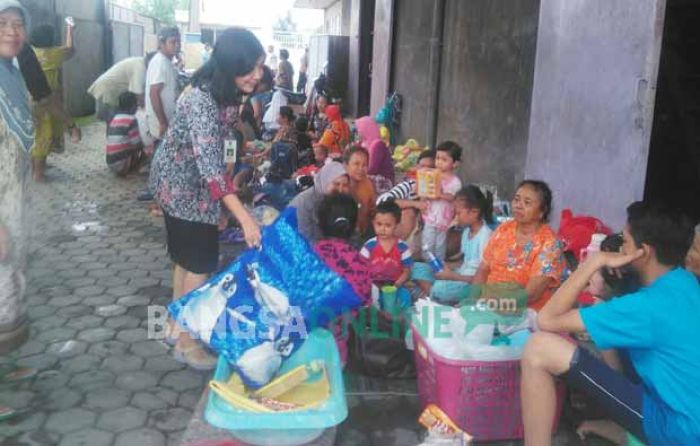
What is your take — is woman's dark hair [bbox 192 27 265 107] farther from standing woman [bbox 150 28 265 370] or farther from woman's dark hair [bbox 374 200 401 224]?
woman's dark hair [bbox 374 200 401 224]

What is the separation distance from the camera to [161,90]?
6500 mm

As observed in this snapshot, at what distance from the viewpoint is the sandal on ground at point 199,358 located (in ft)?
11.4

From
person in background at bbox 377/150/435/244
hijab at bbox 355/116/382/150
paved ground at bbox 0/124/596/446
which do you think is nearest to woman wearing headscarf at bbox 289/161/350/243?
person in background at bbox 377/150/435/244

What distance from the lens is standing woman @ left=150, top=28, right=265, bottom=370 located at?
3018 millimetres

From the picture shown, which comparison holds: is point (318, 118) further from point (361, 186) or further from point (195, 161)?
point (195, 161)

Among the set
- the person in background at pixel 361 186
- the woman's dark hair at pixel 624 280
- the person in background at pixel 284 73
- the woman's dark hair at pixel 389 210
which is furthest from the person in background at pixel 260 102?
the woman's dark hair at pixel 624 280

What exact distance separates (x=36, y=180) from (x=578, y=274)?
6.98 m

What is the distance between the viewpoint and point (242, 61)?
9.98ft

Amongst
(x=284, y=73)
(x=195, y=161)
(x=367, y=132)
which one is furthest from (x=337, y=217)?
(x=284, y=73)

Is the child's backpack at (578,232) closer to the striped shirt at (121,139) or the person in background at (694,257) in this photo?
the person in background at (694,257)

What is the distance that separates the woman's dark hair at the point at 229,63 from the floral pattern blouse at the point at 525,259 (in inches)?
63.2

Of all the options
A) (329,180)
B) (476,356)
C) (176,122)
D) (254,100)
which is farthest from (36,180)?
(476,356)

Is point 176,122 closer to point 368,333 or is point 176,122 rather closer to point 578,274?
point 368,333

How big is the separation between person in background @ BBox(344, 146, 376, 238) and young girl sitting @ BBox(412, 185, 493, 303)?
2.55ft
